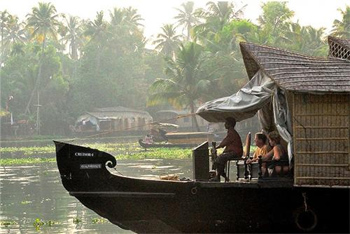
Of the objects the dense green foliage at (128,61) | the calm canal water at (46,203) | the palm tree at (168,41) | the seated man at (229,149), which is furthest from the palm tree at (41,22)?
the seated man at (229,149)

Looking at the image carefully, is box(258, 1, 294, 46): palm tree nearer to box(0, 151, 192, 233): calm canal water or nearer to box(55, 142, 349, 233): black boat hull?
box(0, 151, 192, 233): calm canal water

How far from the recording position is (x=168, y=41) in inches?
2223

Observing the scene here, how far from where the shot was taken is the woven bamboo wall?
7.17 meters

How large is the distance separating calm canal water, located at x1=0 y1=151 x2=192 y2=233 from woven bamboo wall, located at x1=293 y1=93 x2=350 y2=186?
2907 millimetres

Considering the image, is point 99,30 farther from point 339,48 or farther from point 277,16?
point 339,48

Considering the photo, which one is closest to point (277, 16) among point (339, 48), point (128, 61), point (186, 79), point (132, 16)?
point (186, 79)

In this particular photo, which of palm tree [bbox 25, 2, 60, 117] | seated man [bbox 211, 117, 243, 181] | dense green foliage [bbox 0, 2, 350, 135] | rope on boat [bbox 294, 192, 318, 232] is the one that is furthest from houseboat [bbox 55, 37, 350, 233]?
palm tree [bbox 25, 2, 60, 117]

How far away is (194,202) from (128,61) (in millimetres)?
43769

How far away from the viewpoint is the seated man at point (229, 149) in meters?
8.20

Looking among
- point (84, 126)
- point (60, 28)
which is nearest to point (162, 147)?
point (84, 126)

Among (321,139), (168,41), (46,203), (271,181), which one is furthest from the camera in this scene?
(168,41)

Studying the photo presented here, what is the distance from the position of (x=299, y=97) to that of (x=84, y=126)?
136 feet

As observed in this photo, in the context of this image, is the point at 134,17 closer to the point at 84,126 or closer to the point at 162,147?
the point at 84,126

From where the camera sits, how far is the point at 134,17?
59.8 m
